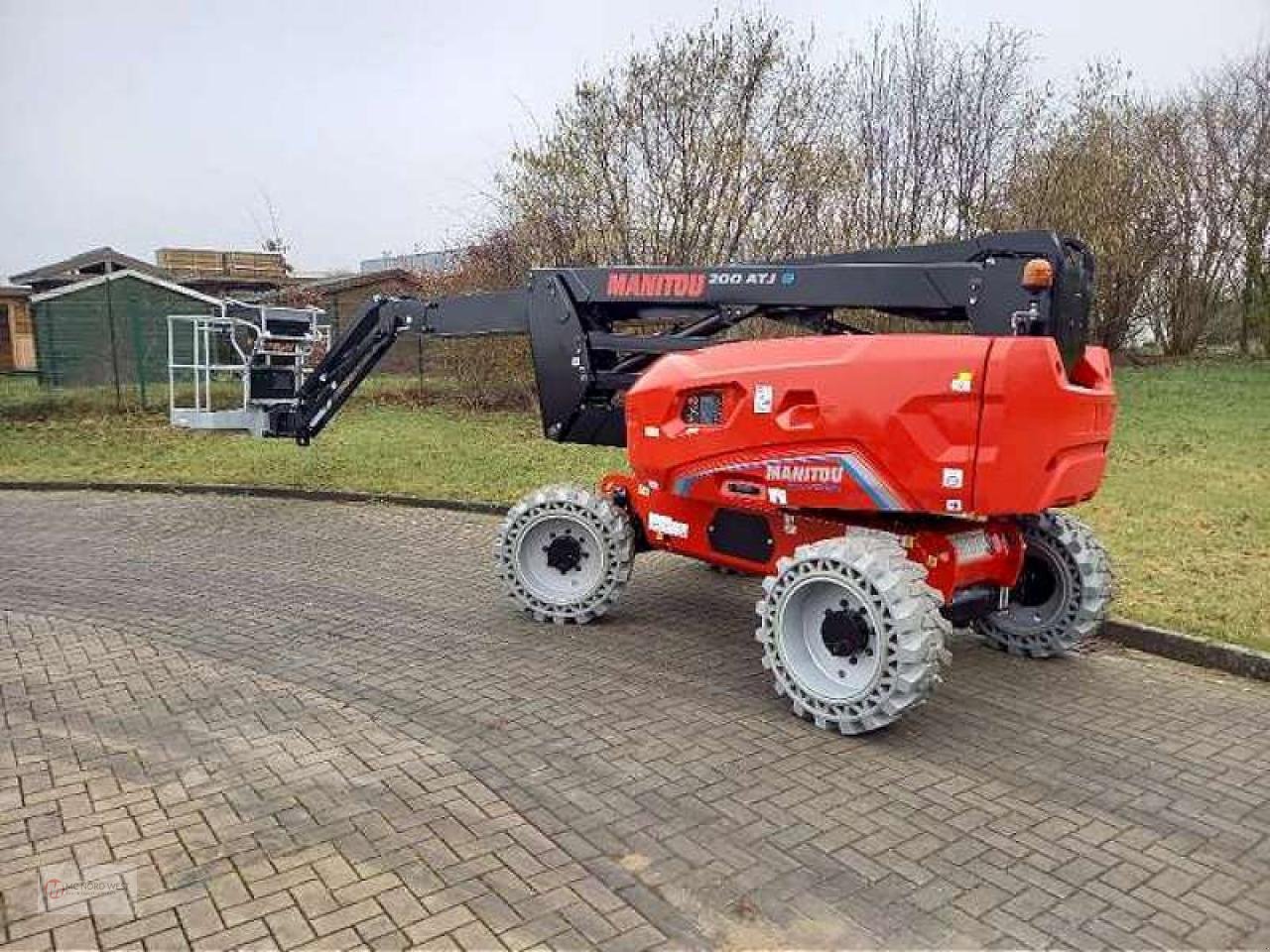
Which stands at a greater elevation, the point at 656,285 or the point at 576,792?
the point at 656,285

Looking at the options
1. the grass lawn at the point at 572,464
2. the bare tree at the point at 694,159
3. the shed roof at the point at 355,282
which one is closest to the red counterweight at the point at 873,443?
the grass lawn at the point at 572,464

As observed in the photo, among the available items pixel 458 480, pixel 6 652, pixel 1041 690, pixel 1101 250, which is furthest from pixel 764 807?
pixel 1101 250

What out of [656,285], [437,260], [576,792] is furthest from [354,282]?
[576,792]

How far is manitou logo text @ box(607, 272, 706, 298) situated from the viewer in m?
6.07

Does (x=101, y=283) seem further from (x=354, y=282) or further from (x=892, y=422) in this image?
(x=892, y=422)

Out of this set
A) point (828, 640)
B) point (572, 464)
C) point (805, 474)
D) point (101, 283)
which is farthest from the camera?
point (101, 283)

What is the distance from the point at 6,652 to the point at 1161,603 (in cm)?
699

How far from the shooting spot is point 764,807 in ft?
13.2

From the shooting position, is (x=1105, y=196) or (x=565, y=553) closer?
(x=565, y=553)

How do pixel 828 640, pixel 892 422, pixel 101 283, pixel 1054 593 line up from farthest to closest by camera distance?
pixel 101 283 → pixel 1054 593 → pixel 828 640 → pixel 892 422

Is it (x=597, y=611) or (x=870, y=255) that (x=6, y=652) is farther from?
(x=870, y=255)

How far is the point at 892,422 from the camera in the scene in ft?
15.6

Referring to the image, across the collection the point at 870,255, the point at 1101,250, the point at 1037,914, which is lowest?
the point at 1037,914

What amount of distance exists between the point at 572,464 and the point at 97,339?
465 inches
